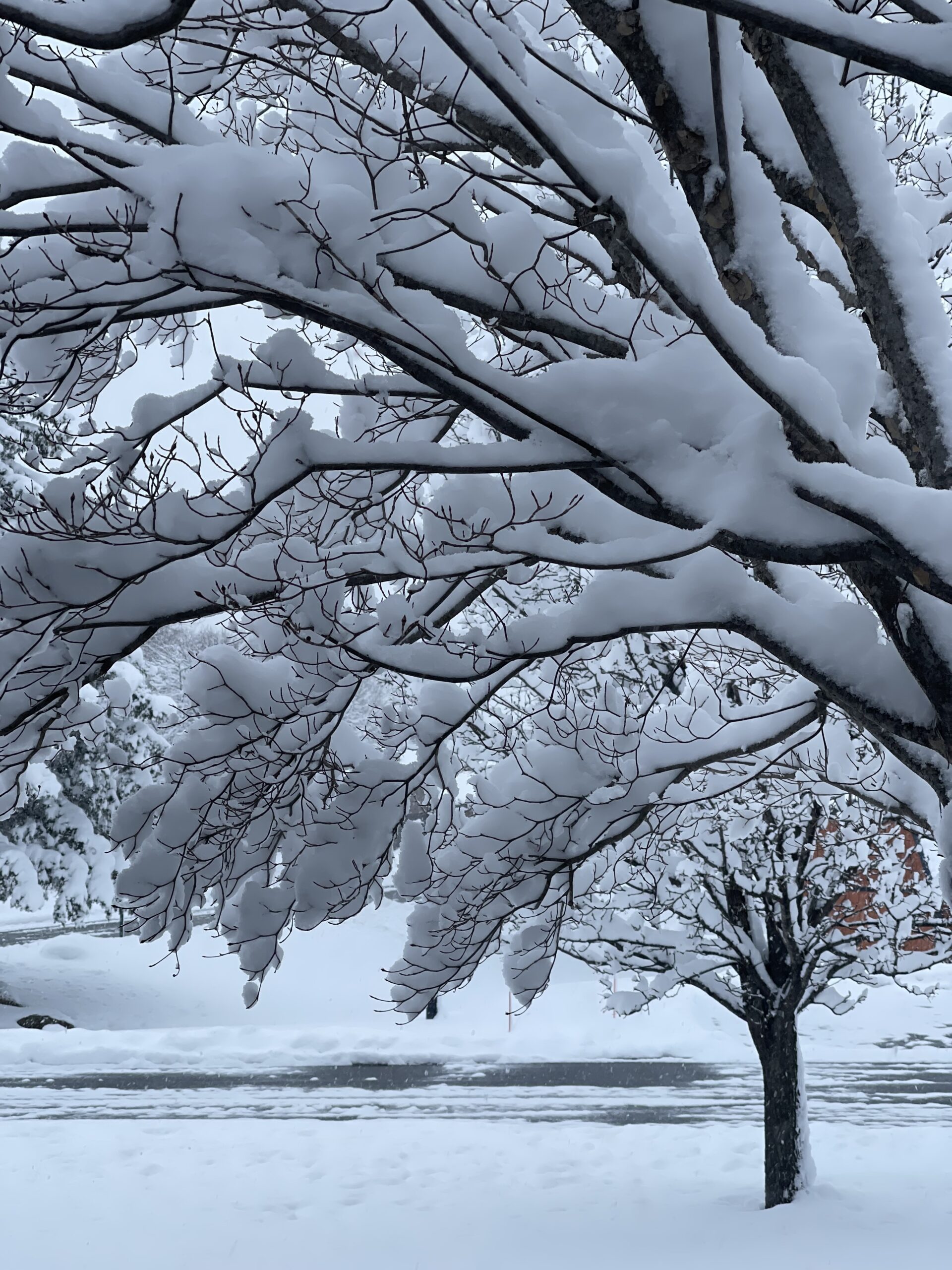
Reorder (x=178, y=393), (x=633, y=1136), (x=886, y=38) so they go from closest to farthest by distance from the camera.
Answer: (x=886, y=38), (x=178, y=393), (x=633, y=1136)

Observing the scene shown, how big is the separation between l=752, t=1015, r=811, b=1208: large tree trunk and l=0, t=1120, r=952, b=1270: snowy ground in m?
0.21

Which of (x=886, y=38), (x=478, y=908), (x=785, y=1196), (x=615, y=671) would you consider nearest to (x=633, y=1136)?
(x=785, y=1196)

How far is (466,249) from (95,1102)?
13.6m

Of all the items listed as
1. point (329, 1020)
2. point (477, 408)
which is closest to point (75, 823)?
point (329, 1020)

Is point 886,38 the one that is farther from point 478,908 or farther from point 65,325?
point 478,908

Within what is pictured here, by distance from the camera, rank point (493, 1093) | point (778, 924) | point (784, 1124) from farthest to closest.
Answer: point (493, 1093) < point (778, 924) < point (784, 1124)

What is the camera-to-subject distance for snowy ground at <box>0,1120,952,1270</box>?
7.42 m

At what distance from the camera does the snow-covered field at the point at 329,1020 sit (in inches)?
698

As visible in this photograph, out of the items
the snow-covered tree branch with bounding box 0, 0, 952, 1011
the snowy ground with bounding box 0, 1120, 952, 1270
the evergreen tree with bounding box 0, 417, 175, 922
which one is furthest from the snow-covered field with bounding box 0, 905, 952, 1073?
the snow-covered tree branch with bounding box 0, 0, 952, 1011

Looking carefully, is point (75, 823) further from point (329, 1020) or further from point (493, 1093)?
point (493, 1093)

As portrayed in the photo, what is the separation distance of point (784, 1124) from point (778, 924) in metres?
1.59

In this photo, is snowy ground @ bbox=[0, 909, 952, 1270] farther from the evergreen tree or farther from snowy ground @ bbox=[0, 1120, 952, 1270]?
the evergreen tree

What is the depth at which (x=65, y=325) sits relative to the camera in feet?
9.08

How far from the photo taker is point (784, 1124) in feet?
27.7
